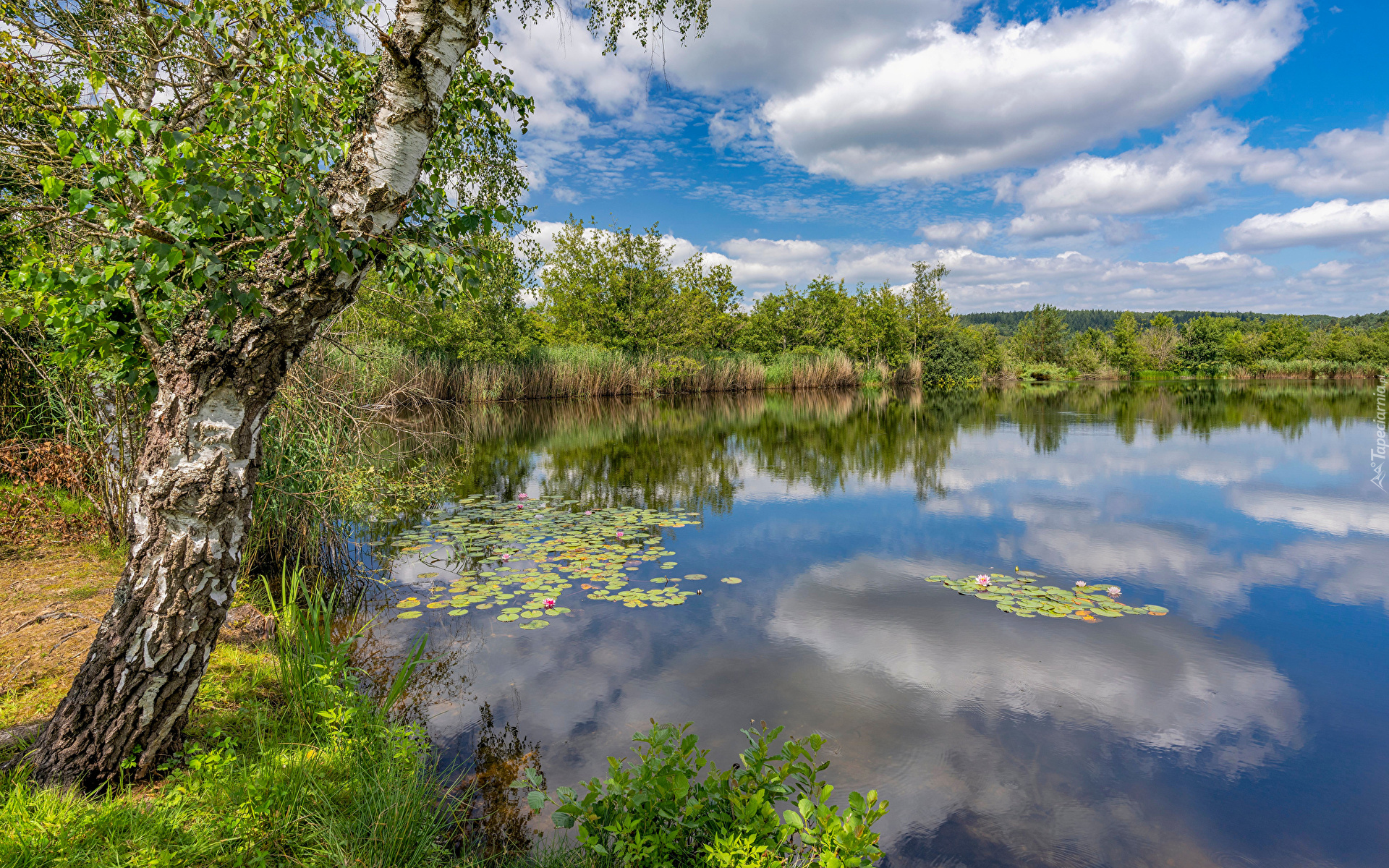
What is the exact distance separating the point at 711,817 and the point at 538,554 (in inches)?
194

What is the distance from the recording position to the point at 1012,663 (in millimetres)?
4492

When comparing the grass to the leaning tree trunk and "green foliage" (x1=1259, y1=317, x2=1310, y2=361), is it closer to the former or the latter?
the leaning tree trunk

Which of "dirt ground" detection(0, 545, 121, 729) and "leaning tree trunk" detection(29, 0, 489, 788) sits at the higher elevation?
"leaning tree trunk" detection(29, 0, 489, 788)

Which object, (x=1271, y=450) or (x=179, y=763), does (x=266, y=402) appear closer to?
(x=179, y=763)

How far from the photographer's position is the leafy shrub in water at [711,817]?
2107 mm

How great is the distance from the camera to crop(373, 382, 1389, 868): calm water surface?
121 inches

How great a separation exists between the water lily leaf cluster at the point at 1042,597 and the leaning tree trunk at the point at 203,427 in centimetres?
550

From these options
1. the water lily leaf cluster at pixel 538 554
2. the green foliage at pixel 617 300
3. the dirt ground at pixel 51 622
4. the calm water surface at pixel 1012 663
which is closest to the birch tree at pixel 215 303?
the dirt ground at pixel 51 622

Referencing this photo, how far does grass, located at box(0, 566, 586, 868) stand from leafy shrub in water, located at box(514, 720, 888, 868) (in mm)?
331

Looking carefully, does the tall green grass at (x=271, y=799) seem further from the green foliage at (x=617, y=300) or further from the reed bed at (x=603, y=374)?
the green foliage at (x=617, y=300)

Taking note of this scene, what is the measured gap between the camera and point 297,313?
2447 mm

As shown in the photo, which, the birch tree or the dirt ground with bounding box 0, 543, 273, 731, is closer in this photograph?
the birch tree

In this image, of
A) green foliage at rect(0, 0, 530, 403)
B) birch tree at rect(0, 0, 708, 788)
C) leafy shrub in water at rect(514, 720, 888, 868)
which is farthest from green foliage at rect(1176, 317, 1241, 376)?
birch tree at rect(0, 0, 708, 788)

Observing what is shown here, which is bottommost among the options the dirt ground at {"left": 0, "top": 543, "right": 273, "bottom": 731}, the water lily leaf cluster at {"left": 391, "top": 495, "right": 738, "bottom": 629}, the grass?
the water lily leaf cluster at {"left": 391, "top": 495, "right": 738, "bottom": 629}
